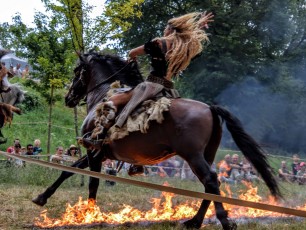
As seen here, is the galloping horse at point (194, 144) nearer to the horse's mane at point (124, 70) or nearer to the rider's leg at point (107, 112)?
the rider's leg at point (107, 112)

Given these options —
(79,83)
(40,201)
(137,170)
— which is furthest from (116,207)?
(79,83)

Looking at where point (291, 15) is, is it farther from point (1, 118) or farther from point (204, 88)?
point (1, 118)

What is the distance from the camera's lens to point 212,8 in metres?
20.5

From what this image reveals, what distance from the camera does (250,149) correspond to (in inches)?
226

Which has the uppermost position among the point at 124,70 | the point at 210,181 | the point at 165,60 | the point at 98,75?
the point at 165,60

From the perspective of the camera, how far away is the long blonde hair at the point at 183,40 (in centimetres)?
599

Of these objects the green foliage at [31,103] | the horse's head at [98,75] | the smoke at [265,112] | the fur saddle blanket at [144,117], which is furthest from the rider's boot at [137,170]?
the green foliage at [31,103]

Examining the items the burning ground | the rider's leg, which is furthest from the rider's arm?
the burning ground

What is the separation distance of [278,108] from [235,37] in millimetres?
3711

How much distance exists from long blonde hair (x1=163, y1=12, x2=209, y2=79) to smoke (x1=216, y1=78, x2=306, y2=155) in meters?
13.3

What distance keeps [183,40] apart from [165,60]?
35 cm

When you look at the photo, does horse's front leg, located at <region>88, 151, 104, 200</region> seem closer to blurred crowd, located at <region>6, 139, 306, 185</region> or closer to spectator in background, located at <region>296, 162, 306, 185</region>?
blurred crowd, located at <region>6, 139, 306, 185</region>

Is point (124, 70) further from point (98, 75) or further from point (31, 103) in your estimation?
point (31, 103)

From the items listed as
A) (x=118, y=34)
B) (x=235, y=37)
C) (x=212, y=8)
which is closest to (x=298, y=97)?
(x=235, y=37)
